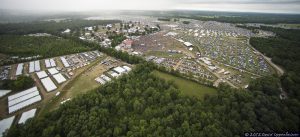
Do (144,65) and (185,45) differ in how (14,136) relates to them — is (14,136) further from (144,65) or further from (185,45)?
(185,45)

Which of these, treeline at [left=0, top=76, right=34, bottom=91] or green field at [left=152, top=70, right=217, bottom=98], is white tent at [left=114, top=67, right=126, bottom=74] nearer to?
green field at [left=152, top=70, right=217, bottom=98]

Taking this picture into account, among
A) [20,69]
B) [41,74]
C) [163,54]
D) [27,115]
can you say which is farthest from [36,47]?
[163,54]

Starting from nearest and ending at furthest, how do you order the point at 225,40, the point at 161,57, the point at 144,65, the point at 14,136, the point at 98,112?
the point at 14,136, the point at 98,112, the point at 144,65, the point at 161,57, the point at 225,40

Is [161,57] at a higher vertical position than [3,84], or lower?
higher

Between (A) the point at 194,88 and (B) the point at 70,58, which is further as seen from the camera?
(B) the point at 70,58

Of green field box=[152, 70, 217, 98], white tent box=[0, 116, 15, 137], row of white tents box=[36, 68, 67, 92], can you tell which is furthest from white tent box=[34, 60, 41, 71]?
green field box=[152, 70, 217, 98]

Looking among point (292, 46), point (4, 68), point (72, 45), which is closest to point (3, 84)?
point (4, 68)

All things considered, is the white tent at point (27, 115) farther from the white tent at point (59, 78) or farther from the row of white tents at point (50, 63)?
the row of white tents at point (50, 63)
